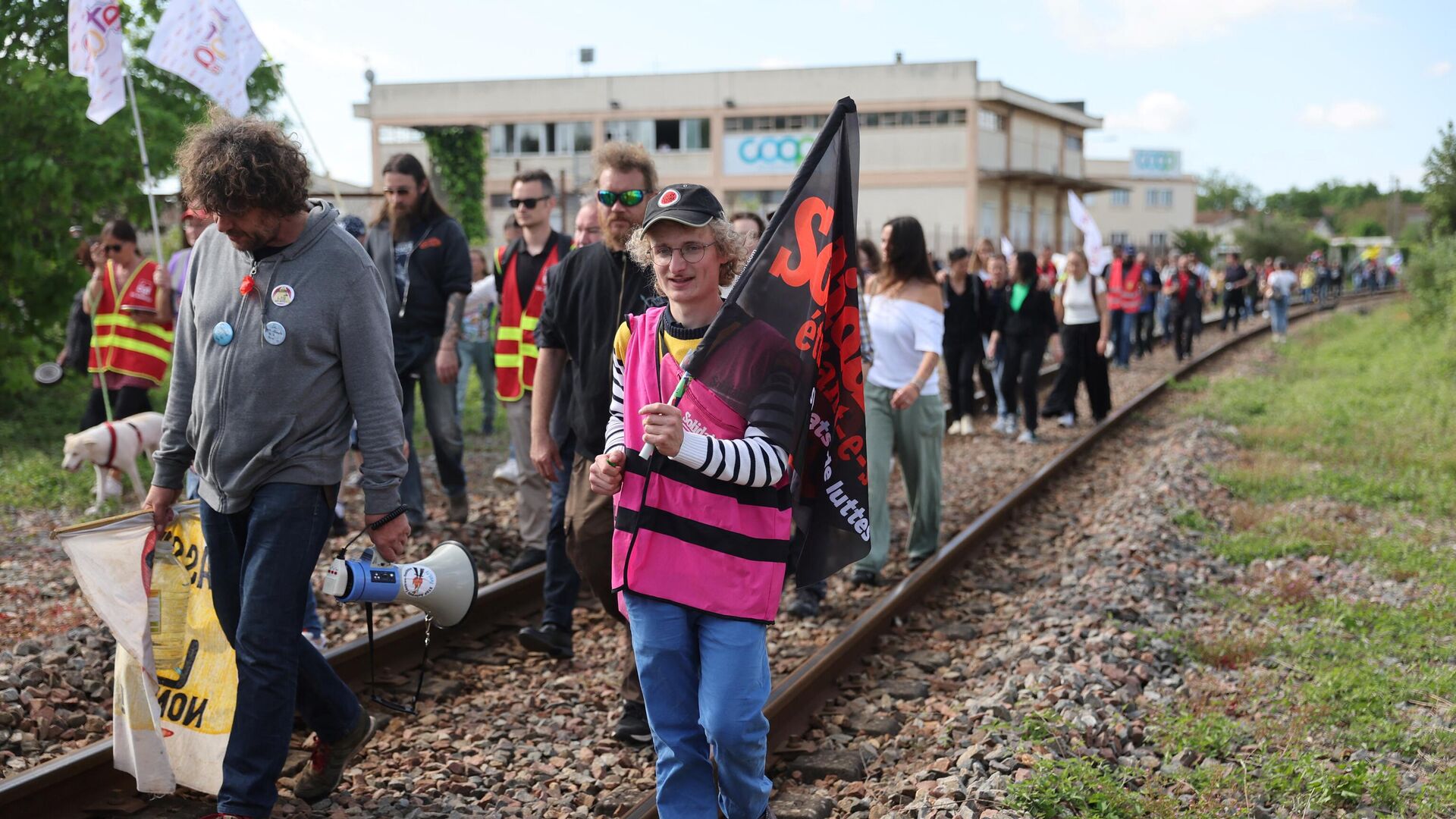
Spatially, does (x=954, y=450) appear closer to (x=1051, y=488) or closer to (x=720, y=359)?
(x=1051, y=488)

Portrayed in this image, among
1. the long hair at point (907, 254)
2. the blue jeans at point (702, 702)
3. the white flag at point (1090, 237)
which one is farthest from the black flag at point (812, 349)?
the white flag at point (1090, 237)

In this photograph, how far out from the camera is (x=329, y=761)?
4242 mm

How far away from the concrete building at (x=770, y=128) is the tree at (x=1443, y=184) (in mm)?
22920

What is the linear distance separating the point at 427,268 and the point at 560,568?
265 cm

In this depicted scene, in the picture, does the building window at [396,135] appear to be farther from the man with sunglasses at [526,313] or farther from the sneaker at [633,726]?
the sneaker at [633,726]

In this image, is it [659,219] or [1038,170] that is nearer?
[659,219]

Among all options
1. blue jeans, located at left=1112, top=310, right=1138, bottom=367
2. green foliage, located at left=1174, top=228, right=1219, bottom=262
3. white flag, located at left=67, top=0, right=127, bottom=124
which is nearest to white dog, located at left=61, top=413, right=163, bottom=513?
white flag, located at left=67, top=0, right=127, bottom=124

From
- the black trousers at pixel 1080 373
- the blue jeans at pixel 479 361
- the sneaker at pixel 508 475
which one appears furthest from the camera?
the black trousers at pixel 1080 373

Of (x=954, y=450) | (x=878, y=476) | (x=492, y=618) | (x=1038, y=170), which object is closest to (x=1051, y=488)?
(x=954, y=450)

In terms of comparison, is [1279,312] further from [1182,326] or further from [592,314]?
[592,314]

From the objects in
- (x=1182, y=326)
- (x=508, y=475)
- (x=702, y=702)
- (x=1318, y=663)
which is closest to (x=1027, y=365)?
(x=508, y=475)

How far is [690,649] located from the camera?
3.33m

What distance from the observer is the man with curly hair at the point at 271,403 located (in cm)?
360

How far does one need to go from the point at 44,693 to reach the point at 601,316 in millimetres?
2771
